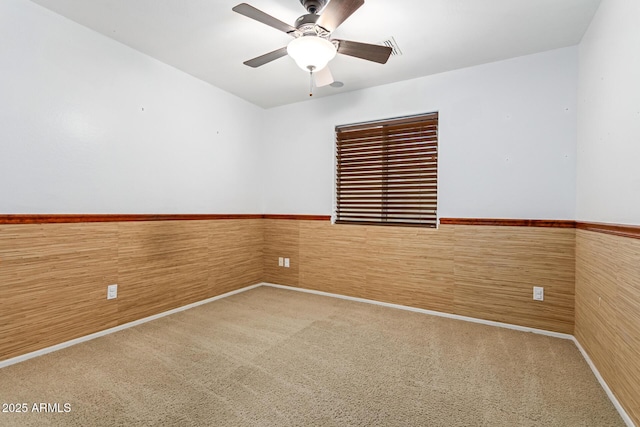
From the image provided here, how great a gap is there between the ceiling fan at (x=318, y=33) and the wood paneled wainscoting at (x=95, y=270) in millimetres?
1950

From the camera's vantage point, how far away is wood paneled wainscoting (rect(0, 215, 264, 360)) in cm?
200

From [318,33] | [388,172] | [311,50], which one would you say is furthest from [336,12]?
[388,172]

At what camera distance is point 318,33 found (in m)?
2.06

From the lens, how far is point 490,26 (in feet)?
7.38

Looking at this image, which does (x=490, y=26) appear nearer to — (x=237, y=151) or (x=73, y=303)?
(x=237, y=151)

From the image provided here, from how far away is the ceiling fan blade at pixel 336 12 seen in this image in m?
1.64

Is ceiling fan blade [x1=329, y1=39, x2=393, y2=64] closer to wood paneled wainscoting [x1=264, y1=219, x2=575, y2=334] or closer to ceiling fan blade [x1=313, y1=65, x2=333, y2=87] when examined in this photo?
ceiling fan blade [x1=313, y1=65, x2=333, y2=87]

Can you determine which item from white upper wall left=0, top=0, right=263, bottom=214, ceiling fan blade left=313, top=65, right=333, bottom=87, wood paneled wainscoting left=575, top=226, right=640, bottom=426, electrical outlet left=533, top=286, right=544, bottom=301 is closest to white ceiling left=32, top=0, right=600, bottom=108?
white upper wall left=0, top=0, right=263, bottom=214

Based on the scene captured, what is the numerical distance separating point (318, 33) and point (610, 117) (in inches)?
75.9

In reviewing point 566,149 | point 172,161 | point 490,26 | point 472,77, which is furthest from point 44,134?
point 566,149

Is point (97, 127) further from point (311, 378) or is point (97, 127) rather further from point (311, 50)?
point (311, 378)

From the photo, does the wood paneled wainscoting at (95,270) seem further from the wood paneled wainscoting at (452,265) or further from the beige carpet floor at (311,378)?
the wood paneled wainscoting at (452,265)

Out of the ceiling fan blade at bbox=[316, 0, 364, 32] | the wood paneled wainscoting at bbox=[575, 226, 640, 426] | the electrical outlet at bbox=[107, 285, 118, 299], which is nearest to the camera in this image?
the wood paneled wainscoting at bbox=[575, 226, 640, 426]

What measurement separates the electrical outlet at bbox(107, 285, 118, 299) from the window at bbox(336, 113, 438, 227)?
2.36 meters
